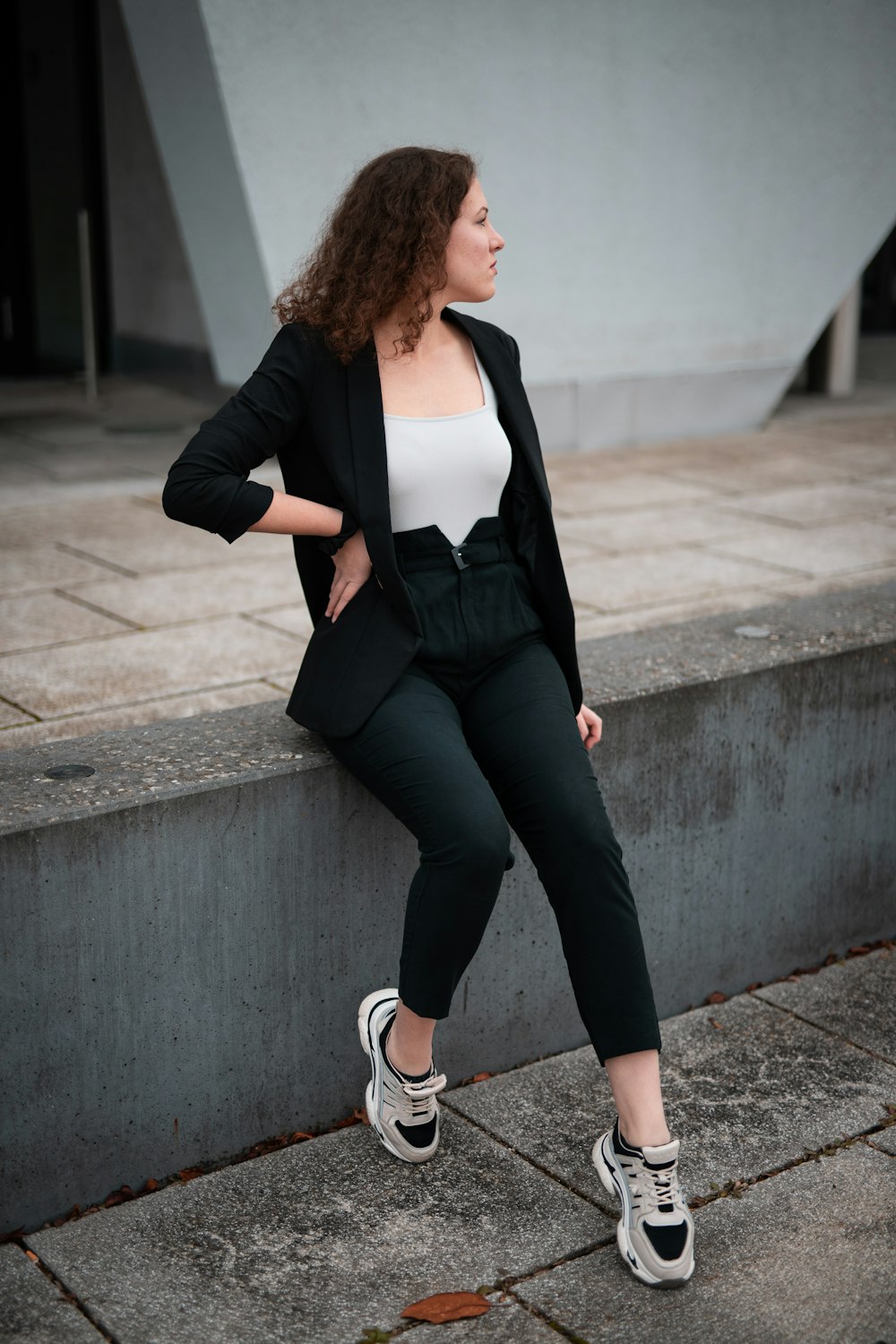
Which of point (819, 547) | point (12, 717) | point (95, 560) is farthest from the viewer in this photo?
point (819, 547)

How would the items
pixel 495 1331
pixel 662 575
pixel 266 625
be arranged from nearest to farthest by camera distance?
1. pixel 495 1331
2. pixel 266 625
3. pixel 662 575

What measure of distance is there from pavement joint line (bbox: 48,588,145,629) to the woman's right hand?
252 cm

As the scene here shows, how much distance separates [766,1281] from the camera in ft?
9.35

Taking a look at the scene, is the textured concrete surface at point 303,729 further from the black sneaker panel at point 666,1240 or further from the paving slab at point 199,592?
the black sneaker panel at point 666,1240

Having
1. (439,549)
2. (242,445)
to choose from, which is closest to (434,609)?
(439,549)

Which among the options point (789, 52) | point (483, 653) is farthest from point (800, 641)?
point (789, 52)

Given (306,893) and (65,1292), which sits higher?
(306,893)

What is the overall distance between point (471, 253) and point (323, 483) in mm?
572

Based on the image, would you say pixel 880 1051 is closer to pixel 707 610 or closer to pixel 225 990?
pixel 225 990

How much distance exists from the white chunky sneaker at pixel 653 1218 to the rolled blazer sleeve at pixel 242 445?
1.46m

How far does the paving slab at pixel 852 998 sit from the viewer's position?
3947mm

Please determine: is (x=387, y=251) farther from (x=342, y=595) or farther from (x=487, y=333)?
(x=342, y=595)

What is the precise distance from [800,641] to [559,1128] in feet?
5.21

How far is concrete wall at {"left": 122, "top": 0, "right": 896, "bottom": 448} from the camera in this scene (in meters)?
8.21
